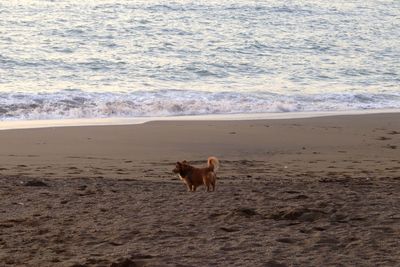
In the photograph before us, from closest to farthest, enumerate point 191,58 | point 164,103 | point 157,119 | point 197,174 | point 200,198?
point 200,198
point 197,174
point 157,119
point 164,103
point 191,58

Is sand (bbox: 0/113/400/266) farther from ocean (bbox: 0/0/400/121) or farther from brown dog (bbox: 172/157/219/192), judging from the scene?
ocean (bbox: 0/0/400/121)

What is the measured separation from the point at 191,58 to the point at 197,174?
15.9 m

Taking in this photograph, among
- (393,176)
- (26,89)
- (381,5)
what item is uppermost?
(381,5)

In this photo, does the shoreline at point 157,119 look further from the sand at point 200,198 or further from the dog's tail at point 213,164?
the dog's tail at point 213,164

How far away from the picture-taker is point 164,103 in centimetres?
1627

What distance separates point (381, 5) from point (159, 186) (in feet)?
117

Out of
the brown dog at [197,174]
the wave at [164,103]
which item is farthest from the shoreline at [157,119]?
the brown dog at [197,174]

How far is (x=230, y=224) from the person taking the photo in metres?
6.51

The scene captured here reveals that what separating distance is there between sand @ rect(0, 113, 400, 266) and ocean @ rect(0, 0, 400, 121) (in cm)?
349

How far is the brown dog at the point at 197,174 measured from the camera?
8078 millimetres

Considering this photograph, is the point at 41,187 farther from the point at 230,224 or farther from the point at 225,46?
the point at 225,46

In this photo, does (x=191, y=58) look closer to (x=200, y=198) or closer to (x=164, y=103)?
(x=164, y=103)

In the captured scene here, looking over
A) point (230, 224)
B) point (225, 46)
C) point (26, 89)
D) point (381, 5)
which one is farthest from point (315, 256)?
point (381, 5)

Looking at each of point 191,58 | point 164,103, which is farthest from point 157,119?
point 191,58
